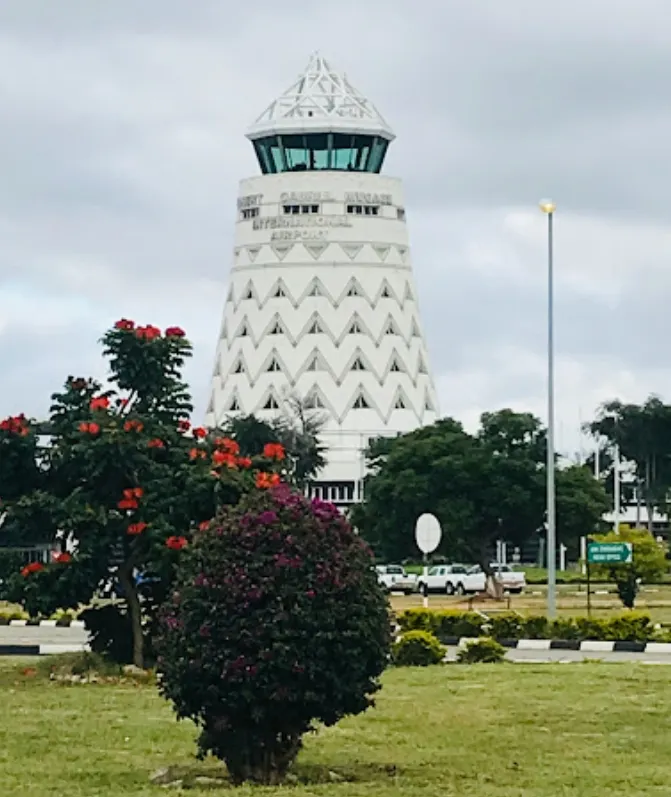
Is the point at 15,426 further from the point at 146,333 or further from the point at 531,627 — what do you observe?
the point at 531,627

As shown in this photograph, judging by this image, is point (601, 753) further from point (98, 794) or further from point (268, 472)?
point (268, 472)

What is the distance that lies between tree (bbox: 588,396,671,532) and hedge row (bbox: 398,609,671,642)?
7256cm

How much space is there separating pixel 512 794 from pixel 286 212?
110845mm

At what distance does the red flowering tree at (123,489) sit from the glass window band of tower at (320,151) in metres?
97.3

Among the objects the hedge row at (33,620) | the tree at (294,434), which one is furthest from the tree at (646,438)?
the hedge row at (33,620)

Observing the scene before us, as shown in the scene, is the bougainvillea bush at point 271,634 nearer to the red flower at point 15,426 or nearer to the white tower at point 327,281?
the red flower at point 15,426

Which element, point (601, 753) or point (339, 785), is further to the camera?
point (601, 753)

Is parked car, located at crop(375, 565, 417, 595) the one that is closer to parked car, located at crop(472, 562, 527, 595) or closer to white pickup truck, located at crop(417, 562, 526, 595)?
Result: white pickup truck, located at crop(417, 562, 526, 595)

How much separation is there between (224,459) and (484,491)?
3902 cm

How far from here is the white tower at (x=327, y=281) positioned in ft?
405

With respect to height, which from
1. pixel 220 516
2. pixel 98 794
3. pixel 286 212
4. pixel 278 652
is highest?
pixel 286 212

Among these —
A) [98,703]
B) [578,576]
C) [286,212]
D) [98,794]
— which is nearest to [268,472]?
[98,703]

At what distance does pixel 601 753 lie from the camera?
53.7 ft

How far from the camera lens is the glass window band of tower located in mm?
123688
